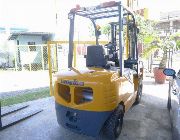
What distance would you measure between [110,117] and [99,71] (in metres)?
0.96

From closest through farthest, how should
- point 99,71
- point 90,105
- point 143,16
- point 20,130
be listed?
point 90,105, point 99,71, point 20,130, point 143,16

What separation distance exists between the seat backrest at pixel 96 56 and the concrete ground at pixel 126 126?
1637 millimetres

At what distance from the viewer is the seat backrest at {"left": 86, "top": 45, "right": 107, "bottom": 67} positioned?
5.08m

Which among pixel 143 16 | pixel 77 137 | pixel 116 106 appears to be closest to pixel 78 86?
pixel 116 106

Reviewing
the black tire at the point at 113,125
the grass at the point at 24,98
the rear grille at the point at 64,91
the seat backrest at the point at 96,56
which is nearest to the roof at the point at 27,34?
the grass at the point at 24,98

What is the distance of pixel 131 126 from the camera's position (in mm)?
5648

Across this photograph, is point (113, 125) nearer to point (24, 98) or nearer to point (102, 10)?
point (102, 10)

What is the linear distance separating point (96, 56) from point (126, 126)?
188 centimetres

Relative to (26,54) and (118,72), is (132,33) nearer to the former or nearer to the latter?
(118,72)

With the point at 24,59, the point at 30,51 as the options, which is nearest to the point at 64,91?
the point at 24,59

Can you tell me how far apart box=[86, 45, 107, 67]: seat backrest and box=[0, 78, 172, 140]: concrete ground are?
1.64 meters

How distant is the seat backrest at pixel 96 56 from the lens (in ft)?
16.7

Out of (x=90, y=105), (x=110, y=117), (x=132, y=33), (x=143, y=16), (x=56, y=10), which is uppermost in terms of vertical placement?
(x=56, y=10)

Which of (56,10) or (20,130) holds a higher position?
(56,10)
